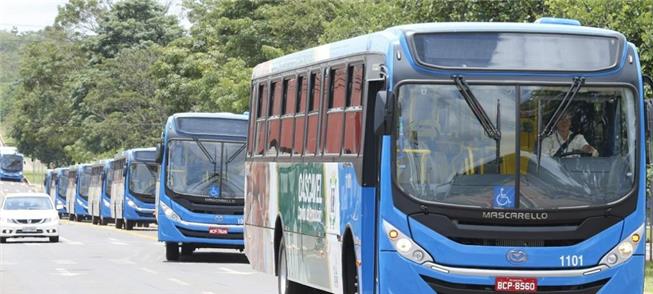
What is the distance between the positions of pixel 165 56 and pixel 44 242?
107ft

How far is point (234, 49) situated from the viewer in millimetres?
63562

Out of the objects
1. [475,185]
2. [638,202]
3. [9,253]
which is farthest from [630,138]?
[9,253]

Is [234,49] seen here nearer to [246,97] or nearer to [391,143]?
[246,97]

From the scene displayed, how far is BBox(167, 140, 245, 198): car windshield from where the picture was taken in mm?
30781

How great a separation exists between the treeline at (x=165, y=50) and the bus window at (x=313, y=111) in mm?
10938

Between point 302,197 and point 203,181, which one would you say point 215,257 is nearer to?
point 203,181

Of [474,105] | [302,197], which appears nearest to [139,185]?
[302,197]

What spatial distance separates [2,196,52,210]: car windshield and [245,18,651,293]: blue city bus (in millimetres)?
30359

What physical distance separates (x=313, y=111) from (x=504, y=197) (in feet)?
13.2

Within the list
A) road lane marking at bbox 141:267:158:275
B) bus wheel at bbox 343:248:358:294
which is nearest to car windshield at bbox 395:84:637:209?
bus wheel at bbox 343:248:358:294

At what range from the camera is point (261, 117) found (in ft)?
69.5

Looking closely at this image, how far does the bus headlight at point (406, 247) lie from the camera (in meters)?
14.1

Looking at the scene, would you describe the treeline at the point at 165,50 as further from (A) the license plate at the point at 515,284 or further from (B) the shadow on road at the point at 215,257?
(A) the license plate at the point at 515,284

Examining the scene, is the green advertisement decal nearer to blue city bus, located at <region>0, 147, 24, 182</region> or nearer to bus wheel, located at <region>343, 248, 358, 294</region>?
bus wheel, located at <region>343, 248, 358, 294</region>
